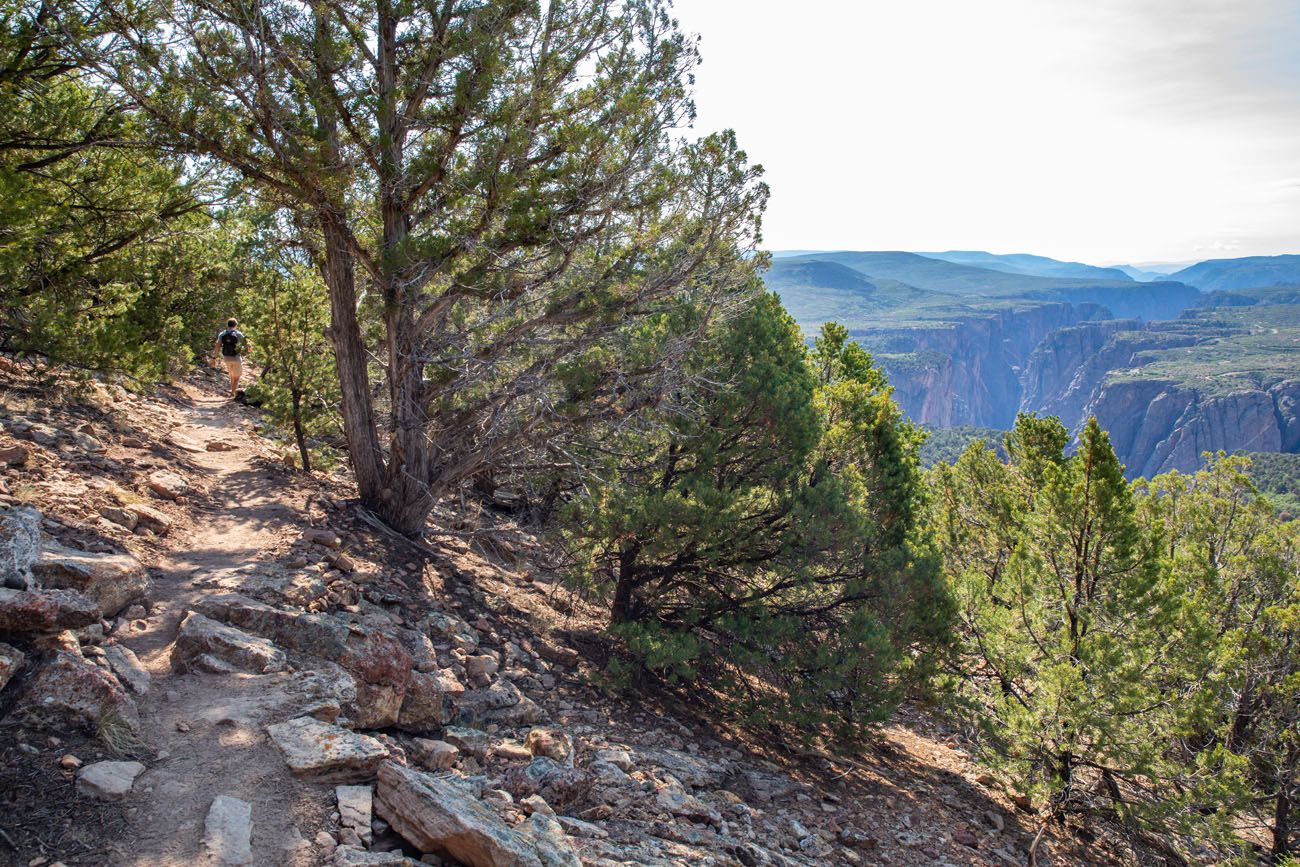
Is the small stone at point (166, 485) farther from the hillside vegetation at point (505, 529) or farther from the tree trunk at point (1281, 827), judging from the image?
the tree trunk at point (1281, 827)

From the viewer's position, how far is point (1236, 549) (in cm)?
1506

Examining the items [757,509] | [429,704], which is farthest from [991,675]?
[429,704]

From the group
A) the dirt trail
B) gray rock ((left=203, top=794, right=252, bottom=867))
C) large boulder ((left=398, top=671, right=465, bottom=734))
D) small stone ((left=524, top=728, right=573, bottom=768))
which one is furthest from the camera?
small stone ((left=524, top=728, right=573, bottom=768))

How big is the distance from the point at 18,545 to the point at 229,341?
10.9m

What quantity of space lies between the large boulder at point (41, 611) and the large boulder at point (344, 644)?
1454 millimetres

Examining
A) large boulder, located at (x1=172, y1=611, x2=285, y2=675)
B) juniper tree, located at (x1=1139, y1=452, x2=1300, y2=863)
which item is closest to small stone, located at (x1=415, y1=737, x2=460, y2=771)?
large boulder, located at (x1=172, y1=611, x2=285, y2=675)

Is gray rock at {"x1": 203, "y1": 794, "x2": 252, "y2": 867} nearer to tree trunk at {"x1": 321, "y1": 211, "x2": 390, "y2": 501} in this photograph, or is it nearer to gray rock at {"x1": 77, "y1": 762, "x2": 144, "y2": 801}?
gray rock at {"x1": 77, "y1": 762, "x2": 144, "y2": 801}

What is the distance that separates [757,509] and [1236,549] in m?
12.0

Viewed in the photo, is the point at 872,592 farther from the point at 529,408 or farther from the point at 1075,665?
the point at 529,408

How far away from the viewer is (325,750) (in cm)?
471

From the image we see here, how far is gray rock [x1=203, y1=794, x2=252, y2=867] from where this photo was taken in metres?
3.75

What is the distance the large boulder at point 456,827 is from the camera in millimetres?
4184

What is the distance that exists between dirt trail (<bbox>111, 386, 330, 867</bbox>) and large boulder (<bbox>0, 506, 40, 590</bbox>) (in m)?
1.01

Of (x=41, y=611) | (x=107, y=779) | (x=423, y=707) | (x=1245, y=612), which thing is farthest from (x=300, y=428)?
(x=1245, y=612)
